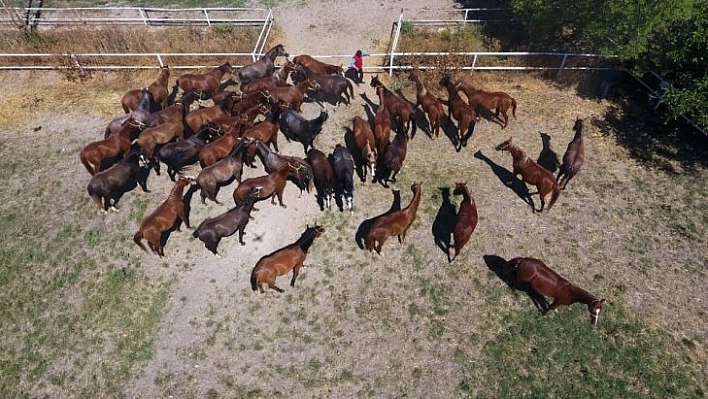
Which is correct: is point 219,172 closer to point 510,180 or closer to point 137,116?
point 137,116

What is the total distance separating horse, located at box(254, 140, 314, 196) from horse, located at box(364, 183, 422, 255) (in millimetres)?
2687

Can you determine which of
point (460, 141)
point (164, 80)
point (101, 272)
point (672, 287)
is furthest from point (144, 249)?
point (672, 287)

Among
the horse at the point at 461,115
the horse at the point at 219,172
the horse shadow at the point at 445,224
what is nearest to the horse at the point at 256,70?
the horse at the point at 219,172

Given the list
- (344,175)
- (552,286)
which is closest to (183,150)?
(344,175)

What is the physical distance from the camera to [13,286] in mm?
10117

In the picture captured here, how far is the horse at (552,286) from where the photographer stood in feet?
28.6

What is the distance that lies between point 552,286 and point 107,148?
12.6 metres

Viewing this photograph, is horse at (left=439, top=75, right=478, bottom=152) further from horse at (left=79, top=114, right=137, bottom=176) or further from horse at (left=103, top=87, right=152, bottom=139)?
horse at (left=79, top=114, right=137, bottom=176)

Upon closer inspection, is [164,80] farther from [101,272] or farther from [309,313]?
[309,313]

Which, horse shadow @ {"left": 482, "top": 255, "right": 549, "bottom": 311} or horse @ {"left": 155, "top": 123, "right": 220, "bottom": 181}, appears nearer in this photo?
horse shadow @ {"left": 482, "top": 255, "right": 549, "bottom": 311}

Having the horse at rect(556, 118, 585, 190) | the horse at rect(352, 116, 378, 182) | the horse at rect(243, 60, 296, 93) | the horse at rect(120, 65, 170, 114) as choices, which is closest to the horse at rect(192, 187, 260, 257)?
the horse at rect(352, 116, 378, 182)

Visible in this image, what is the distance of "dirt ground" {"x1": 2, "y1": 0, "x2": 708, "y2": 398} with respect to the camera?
857cm

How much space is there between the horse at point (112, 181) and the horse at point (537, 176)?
431 inches

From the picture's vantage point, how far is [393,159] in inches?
460
